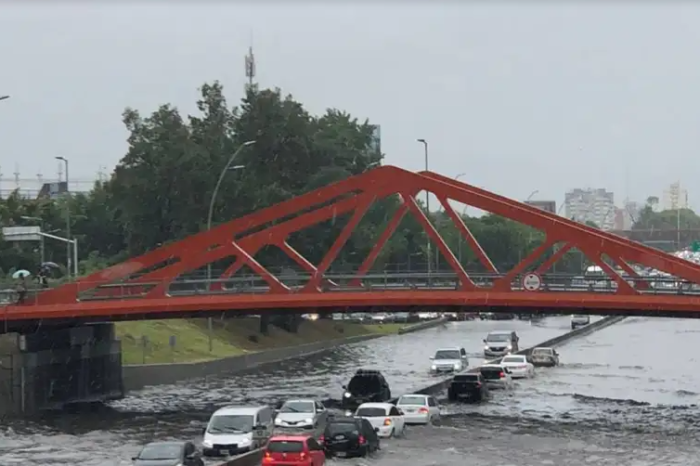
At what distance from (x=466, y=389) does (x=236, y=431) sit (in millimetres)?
23802

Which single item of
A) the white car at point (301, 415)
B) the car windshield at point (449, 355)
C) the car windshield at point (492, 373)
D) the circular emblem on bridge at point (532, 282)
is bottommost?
the car windshield at point (492, 373)

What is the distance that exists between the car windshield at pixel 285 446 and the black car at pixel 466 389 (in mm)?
28360

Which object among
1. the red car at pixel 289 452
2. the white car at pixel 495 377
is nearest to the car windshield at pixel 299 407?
the red car at pixel 289 452

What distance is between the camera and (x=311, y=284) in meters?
58.9

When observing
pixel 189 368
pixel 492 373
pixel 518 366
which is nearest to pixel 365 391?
pixel 492 373

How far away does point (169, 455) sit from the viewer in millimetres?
35469

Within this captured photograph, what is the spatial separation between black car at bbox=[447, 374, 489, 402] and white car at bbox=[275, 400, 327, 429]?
1683cm

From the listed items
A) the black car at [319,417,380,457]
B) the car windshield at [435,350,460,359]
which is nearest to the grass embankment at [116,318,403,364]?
the car windshield at [435,350,460,359]

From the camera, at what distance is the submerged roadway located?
44.8 metres

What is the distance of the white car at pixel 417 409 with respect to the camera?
5253 centimetres

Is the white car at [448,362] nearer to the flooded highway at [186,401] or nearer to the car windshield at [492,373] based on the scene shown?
the flooded highway at [186,401]

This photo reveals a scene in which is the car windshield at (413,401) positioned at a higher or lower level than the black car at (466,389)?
higher

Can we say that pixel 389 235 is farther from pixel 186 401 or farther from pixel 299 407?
pixel 299 407

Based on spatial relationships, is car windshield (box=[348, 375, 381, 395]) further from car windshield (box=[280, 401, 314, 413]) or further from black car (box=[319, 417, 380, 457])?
black car (box=[319, 417, 380, 457])
